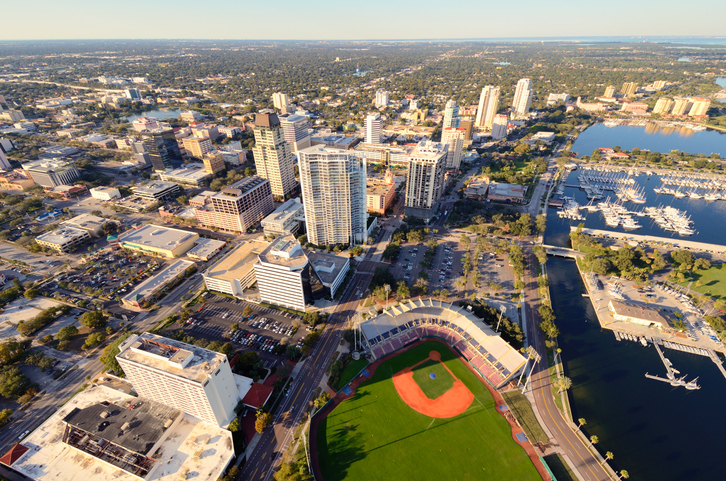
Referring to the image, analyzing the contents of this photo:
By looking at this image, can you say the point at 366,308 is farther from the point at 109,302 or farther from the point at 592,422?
the point at 109,302

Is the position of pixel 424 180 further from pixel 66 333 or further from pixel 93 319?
pixel 66 333

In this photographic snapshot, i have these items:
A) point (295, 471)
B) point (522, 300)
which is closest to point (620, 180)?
point (522, 300)

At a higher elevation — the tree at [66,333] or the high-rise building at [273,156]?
the high-rise building at [273,156]

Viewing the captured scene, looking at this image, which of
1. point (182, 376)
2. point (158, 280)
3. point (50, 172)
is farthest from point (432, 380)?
point (50, 172)

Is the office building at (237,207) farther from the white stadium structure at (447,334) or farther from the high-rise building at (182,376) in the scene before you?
the white stadium structure at (447,334)

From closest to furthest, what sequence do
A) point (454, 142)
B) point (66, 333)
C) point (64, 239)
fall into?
1. point (66, 333)
2. point (64, 239)
3. point (454, 142)

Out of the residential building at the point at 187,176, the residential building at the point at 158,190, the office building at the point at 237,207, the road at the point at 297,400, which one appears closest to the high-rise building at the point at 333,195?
the road at the point at 297,400
